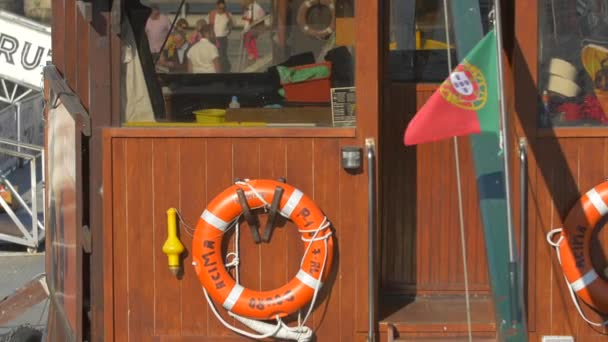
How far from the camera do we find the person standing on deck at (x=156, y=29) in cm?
536

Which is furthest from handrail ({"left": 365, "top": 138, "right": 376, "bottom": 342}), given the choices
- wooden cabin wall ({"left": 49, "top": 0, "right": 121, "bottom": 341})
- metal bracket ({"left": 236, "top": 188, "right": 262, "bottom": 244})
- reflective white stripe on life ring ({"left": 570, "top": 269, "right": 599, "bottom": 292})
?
wooden cabin wall ({"left": 49, "top": 0, "right": 121, "bottom": 341})

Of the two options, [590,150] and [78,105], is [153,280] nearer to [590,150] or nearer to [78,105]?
[78,105]

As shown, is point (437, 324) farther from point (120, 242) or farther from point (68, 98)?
point (68, 98)

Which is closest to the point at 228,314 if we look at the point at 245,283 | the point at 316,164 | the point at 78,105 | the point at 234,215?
the point at 245,283

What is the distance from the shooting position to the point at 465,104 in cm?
404

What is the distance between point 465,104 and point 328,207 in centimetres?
136

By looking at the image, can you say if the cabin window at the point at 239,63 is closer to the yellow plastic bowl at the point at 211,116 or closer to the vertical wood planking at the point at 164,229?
the yellow plastic bowl at the point at 211,116

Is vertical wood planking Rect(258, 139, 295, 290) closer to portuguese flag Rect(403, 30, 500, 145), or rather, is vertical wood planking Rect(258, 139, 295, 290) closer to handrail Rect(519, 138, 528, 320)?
handrail Rect(519, 138, 528, 320)

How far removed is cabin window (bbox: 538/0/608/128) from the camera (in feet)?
17.1

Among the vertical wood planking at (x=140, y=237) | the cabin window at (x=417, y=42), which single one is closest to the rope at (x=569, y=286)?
the cabin window at (x=417, y=42)

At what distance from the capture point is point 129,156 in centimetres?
530

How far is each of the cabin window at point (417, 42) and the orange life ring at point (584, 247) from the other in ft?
3.37

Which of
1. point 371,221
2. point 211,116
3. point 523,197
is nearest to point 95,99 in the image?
point 211,116

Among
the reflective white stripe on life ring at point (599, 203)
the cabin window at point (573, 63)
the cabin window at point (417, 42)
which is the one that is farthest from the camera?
the cabin window at point (417, 42)
